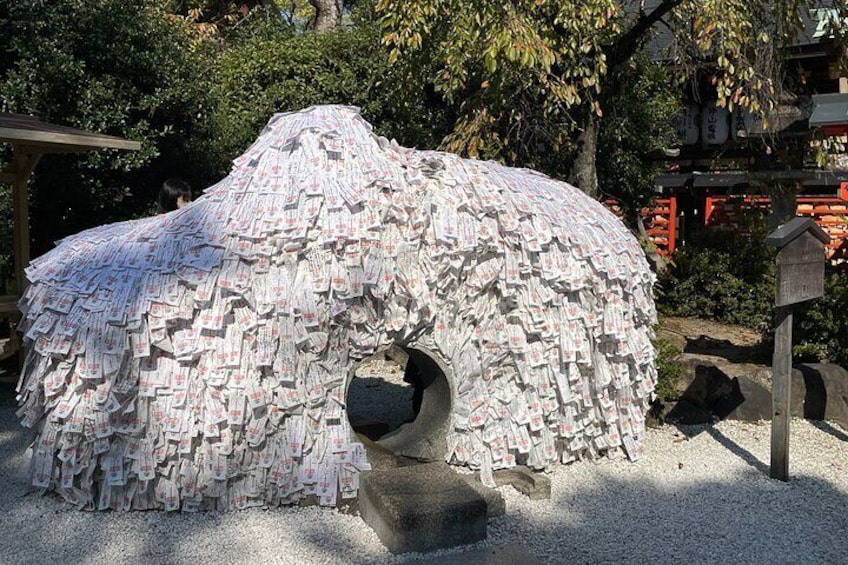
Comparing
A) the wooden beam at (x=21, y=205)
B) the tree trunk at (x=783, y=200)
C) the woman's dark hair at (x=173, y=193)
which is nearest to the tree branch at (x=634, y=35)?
the tree trunk at (x=783, y=200)

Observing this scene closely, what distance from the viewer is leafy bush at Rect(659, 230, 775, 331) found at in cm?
1110

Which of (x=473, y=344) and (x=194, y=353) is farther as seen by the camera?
(x=473, y=344)

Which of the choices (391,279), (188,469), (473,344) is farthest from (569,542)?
(188,469)

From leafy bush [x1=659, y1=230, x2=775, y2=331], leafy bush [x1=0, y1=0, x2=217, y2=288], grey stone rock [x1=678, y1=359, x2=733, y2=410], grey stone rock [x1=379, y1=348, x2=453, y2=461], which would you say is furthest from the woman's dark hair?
leafy bush [x1=659, y1=230, x2=775, y2=331]

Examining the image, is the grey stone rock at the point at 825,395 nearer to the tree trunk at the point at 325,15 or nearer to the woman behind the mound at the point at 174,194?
the woman behind the mound at the point at 174,194

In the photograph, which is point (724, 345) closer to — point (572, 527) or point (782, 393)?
point (782, 393)

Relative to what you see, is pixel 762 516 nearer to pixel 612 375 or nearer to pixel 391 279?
pixel 612 375

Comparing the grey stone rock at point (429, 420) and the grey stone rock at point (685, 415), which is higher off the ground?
the grey stone rock at point (429, 420)

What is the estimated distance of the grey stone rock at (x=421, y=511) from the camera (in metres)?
4.31

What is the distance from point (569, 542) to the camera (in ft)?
15.0

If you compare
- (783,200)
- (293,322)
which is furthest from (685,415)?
(783,200)

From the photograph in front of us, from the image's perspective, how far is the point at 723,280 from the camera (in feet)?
37.3

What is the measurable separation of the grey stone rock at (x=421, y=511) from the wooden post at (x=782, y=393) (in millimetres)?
2390

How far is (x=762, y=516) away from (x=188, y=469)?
3.42 m
